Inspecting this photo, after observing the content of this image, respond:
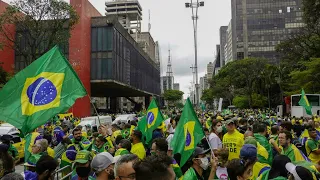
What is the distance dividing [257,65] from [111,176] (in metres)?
54.6

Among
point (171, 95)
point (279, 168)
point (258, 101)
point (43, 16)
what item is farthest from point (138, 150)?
point (171, 95)

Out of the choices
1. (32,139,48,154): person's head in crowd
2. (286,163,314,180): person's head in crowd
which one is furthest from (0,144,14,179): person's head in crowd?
(286,163,314,180): person's head in crowd

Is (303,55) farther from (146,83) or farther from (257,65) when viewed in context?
(146,83)

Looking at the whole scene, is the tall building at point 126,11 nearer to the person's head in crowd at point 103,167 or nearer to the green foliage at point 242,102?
the green foliage at point 242,102

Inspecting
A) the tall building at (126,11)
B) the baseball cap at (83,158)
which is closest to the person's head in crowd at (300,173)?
the baseball cap at (83,158)

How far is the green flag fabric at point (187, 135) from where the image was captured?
5.06 metres

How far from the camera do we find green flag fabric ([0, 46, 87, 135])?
4.88 m

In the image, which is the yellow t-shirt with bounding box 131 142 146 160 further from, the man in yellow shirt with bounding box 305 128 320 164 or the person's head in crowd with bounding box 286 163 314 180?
the person's head in crowd with bounding box 286 163 314 180

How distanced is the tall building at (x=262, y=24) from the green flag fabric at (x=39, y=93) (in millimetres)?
99905

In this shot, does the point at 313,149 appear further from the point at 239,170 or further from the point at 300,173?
the point at 300,173

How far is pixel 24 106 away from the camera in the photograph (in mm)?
4984

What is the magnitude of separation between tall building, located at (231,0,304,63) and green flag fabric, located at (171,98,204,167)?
99.4 metres

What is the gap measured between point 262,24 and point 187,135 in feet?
340

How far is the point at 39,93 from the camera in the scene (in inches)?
203
